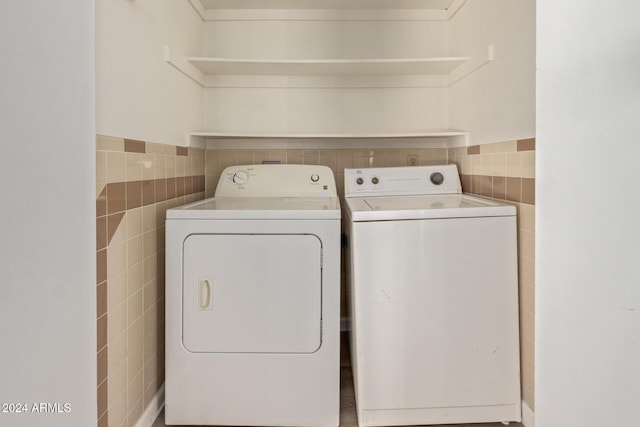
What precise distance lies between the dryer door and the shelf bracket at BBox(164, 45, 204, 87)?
891 mm

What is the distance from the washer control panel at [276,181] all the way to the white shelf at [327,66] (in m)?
0.57

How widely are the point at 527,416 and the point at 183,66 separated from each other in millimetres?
2275

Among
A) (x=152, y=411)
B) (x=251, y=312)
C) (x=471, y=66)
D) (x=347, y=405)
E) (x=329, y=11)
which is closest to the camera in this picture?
(x=251, y=312)

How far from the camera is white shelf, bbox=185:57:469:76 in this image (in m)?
2.11

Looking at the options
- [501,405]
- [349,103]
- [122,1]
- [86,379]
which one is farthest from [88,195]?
[349,103]

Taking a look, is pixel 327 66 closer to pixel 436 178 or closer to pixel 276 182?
pixel 276 182

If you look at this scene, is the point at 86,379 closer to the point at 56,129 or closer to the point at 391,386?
the point at 56,129

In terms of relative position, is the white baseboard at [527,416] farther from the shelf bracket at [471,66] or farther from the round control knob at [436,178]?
the shelf bracket at [471,66]

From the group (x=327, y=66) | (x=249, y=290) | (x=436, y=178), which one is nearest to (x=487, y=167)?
(x=436, y=178)

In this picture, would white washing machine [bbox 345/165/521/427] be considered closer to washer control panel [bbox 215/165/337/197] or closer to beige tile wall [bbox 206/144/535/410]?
beige tile wall [bbox 206/144/535/410]

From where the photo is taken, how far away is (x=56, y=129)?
0.59m

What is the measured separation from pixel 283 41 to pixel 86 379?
7.30ft

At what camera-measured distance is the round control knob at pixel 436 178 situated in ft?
7.41

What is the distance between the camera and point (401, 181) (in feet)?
7.38
